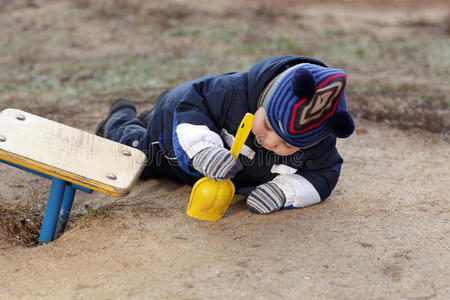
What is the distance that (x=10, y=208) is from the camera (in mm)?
2084

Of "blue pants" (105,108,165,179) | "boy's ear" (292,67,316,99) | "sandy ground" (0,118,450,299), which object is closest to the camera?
"sandy ground" (0,118,450,299)

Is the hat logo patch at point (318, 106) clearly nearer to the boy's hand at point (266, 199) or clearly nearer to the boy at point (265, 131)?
the boy at point (265, 131)

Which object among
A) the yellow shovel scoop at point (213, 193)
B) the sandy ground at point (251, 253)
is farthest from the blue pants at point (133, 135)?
the yellow shovel scoop at point (213, 193)

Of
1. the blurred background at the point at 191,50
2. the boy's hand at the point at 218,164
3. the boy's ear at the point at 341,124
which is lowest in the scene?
the blurred background at the point at 191,50

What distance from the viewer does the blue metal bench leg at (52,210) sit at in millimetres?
1819

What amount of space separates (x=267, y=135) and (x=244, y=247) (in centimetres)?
43

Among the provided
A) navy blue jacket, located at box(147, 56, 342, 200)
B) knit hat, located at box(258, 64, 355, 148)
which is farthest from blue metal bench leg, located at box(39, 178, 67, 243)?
knit hat, located at box(258, 64, 355, 148)

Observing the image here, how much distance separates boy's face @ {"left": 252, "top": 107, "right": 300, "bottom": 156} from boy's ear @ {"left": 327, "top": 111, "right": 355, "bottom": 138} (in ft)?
0.66

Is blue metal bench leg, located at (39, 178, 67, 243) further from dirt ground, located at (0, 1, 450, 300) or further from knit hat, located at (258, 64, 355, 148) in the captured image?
knit hat, located at (258, 64, 355, 148)

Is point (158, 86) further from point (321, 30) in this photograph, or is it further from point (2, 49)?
point (321, 30)

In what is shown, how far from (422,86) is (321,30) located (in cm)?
228

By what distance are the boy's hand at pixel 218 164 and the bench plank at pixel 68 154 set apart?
25 centimetres

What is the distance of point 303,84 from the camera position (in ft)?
5.56

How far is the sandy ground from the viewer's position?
5.16 feet
